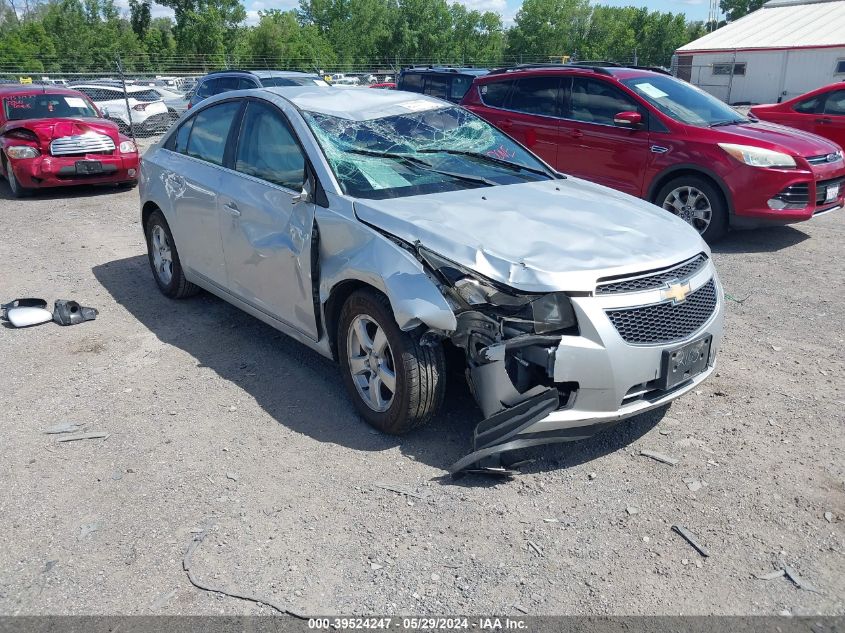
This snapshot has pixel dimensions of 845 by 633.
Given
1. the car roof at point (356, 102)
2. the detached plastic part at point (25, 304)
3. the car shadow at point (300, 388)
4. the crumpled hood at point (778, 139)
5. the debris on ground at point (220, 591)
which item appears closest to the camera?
the debris on ground at point (220, 591)

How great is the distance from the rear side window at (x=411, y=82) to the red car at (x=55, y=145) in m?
5.74

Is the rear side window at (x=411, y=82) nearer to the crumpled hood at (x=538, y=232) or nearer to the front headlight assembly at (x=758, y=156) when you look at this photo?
the front headlight assembly at (x=758, y=156)

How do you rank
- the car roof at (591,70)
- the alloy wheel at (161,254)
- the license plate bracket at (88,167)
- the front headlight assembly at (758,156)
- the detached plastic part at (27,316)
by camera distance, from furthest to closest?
the license plate bracket at (88,167), the car roof at (591,70), the front headlight assembly at (758,156), the alloy wheel at (161,254), the detached plastic part at (27,316)

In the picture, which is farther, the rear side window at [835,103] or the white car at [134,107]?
the white car at [134,107]

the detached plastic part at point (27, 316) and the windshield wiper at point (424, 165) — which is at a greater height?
the windshield wiper at point (424, 165)

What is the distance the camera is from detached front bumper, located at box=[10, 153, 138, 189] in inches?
424

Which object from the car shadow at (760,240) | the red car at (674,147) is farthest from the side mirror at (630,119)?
the car shadow at (760,240)

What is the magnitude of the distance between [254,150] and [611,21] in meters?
104

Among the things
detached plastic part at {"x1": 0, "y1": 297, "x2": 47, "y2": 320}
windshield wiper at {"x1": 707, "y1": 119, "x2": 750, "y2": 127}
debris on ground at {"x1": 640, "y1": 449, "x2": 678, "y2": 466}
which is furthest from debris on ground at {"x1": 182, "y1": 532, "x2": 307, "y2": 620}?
windshield wiper at {"x1": 707, "y1": 119, "x2": 750, "y2": 127}

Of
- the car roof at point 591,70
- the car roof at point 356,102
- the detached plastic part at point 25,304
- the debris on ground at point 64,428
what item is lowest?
the debris on ground at point 64,428

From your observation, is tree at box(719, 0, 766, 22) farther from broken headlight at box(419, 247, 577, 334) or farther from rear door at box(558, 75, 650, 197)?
broken headlight at box(419, 247, 577, 334)

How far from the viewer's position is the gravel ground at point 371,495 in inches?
114

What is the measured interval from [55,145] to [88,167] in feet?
1.71

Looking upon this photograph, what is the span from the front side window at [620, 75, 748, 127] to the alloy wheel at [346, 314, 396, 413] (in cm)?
552
